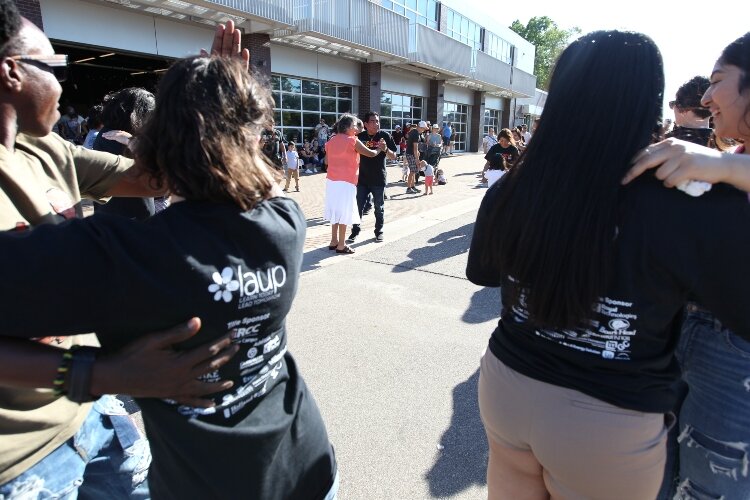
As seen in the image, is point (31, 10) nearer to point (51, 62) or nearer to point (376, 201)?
point (376, 201)

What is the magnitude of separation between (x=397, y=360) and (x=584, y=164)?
9.13 feet

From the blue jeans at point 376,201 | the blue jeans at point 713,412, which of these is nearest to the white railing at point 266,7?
the blue jeans at point 376,201

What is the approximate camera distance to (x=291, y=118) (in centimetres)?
1662

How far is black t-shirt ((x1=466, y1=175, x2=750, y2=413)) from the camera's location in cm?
113

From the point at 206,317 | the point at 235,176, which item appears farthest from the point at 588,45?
the point at 206,317

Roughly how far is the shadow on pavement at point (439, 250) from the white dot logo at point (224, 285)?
4953 mm

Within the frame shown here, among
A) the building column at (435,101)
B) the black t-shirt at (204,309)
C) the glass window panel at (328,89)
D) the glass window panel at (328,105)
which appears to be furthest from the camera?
the building column at (435,101)

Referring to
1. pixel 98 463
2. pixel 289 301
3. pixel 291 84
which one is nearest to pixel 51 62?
pixel 289 301

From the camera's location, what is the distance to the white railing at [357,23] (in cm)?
1413

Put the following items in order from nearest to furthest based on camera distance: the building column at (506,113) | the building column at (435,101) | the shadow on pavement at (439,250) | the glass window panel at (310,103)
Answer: the shadow on pavement at (439,250) → the glass window panel at (310,103) → the building column at (435,101) → the building column at (506,113)

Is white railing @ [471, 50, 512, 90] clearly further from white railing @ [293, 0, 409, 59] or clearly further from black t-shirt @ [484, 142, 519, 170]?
black t-shirt @ [484, 142, 519, 170]

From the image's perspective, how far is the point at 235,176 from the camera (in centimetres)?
112

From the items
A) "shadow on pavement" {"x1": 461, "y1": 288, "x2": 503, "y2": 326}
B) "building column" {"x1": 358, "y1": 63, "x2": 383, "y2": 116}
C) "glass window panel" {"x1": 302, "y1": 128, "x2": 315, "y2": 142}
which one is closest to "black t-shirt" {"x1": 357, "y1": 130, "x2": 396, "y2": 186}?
"shadow on pavement" {"x1": 461, "y1": 288, "x2": 503, "y2": 326}

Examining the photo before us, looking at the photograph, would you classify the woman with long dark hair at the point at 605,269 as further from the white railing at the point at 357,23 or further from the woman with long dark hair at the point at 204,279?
the white railing at the point at 357,23
